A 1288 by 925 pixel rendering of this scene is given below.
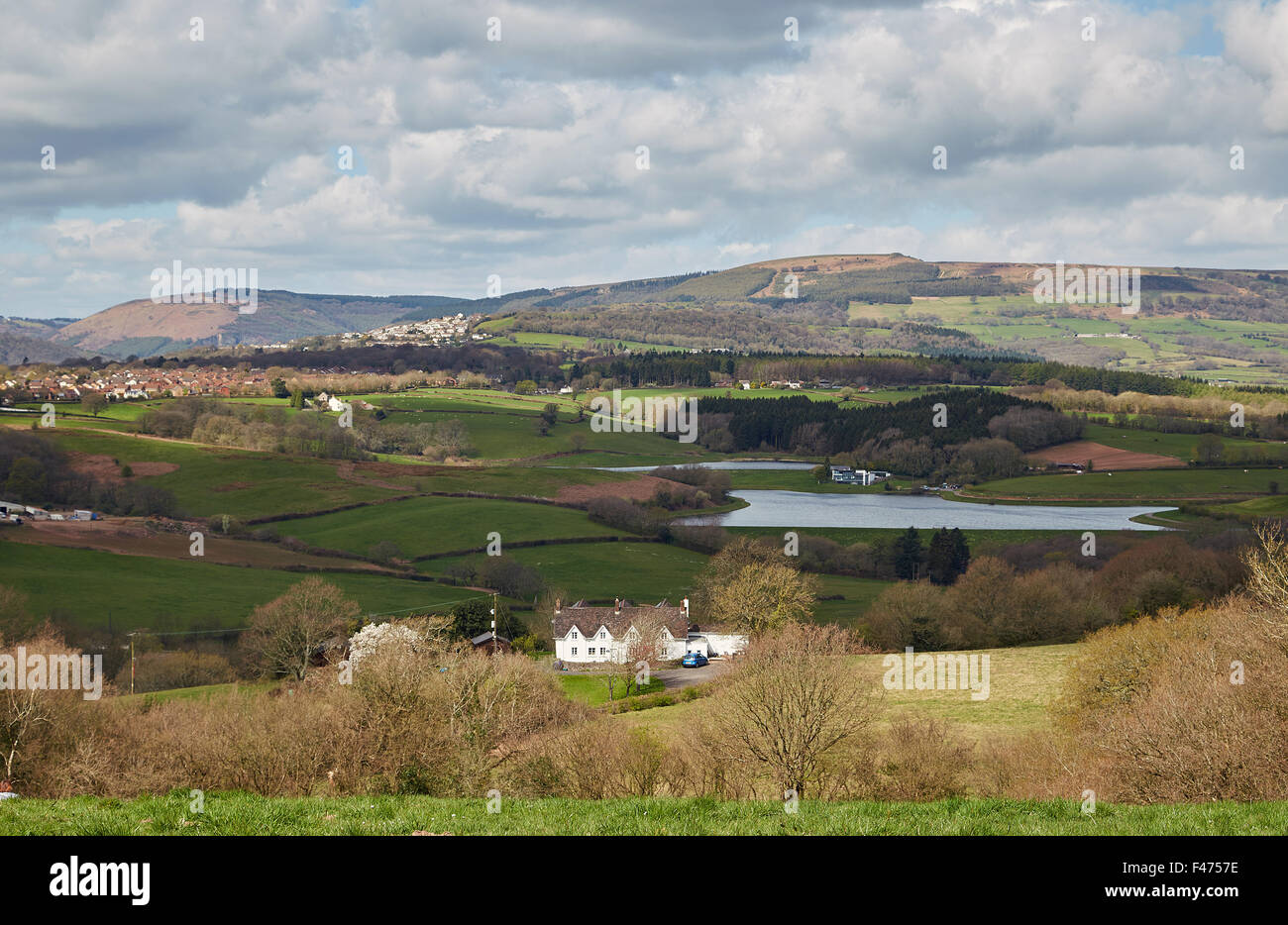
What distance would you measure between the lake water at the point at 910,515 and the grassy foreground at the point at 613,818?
97193mm

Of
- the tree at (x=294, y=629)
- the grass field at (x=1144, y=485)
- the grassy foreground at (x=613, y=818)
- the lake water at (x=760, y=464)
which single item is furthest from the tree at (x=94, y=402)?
the grassy foreground at (x=613, y=818)

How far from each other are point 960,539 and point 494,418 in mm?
86056

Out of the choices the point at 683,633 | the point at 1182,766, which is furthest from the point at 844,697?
the point at 683,633

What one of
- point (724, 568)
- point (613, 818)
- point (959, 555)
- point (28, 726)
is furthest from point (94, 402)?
point (613, 818)

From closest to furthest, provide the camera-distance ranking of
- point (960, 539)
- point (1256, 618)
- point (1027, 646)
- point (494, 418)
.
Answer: point (1256, 618)
point (1027, 646)
point (960, 539)
point (494, 418)

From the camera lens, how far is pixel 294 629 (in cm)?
6047

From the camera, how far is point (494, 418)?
527ft

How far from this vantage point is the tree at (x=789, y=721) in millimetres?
24562

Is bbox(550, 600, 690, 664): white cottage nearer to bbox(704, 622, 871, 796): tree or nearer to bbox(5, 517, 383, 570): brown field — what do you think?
bbox(5, 517, 383, 570): brown field

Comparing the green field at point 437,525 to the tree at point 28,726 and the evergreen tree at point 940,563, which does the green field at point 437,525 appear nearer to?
the evergreen tree at point 940,563

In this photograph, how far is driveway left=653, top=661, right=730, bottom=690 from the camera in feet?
182

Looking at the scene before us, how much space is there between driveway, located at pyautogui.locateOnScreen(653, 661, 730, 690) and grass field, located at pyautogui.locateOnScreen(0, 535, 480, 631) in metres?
23.0

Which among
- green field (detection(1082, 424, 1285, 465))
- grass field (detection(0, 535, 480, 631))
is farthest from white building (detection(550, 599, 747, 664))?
green field (detection(1082, 424, 1285, 465))
